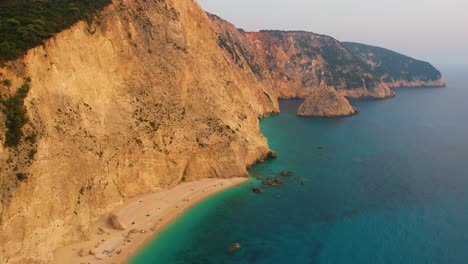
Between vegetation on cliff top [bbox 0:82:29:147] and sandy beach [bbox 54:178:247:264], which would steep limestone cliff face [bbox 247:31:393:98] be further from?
vegetation on cliff top [bbox 0:82:29:147]

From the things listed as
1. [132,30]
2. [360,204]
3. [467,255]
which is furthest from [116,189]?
[467,255]

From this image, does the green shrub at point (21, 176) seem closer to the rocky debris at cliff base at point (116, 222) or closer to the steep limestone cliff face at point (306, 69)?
the rocky debris at cliff base at point (116, 222)

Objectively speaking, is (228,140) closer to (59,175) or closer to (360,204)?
(360,204)

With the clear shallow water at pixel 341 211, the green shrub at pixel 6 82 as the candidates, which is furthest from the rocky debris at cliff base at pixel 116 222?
the green shrub at pixel 6 82

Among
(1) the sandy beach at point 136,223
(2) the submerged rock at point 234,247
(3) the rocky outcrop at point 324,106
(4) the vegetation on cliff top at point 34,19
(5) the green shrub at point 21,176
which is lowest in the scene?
(2) the submerged rock at point 234,247

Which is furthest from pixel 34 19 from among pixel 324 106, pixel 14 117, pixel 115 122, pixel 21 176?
pixel 324 106

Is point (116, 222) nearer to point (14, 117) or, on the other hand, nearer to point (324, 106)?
point (14, 117)
